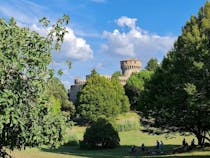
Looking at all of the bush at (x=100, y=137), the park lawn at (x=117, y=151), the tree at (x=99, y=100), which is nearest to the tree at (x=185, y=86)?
the park lawn at (x=117, y=151)

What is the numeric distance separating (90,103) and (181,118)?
49.6 meters

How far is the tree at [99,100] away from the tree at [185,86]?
4292 centimetres

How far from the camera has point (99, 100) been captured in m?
88.7

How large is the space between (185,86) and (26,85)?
26574mm

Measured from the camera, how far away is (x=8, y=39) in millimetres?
11422

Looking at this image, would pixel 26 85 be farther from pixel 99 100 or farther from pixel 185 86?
pixel 99 100

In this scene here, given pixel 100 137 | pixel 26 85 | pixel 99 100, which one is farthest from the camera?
pixel 99 100

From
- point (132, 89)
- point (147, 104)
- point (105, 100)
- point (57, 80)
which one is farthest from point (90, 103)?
point (57, 80)

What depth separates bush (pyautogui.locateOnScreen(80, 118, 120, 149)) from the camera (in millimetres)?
48500

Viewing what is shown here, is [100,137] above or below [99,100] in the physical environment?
below

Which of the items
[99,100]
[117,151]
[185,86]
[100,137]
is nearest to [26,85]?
[185,86]

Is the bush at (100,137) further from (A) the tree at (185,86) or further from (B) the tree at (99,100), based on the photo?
(B) the tree at (99,100)

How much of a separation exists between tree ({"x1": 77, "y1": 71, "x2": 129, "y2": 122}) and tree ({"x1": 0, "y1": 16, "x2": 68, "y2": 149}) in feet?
238

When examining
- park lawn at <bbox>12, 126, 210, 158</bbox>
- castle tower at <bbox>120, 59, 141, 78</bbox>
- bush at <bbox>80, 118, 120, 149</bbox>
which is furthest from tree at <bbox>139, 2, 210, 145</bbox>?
castle tower at <bbox>120, 59, 141, 78</bbox>
